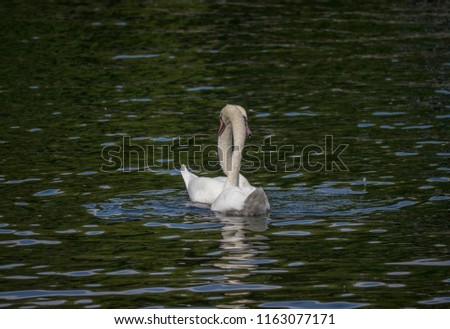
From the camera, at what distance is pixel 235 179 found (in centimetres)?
1633

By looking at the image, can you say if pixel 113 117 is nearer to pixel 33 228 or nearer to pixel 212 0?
pixel 33 228

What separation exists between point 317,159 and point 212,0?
17.9 meters

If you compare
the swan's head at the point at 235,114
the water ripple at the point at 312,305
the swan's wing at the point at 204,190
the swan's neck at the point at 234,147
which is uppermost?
the swan's head at the point at 235,114

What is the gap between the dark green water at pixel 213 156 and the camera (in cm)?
1250

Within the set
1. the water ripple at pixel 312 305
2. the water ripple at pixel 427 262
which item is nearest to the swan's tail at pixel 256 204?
the water ripple at pixel 427 262

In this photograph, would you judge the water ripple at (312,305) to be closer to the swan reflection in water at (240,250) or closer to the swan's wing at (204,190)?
the swan reflection in water at (240,250)

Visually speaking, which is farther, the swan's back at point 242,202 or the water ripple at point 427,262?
the swan's back at point 242,202

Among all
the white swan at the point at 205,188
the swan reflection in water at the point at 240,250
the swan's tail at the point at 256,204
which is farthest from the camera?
the white swan at the point at 205,188

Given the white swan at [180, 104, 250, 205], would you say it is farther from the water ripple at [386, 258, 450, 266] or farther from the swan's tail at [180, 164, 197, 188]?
the water ripple at [386, 258, 450, 266]

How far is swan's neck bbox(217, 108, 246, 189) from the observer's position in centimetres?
1633

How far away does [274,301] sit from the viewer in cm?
1161

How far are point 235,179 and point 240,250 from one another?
9.14ft

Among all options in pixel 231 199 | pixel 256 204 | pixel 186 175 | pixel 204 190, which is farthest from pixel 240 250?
pixel 186 175

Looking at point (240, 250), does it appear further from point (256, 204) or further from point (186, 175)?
point (186, 175)
